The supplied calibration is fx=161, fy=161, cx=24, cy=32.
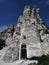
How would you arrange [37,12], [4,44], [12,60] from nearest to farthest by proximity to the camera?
[12,60] < [4,44] < [37,12]

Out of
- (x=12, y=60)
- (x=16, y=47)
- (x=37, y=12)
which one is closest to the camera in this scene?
(x=12, y=60)

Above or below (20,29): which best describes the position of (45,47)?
below

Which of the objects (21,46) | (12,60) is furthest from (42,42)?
(12,60)

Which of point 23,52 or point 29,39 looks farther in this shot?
point 29,39

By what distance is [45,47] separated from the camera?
35.5m

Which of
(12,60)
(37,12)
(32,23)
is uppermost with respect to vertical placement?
(37,12)

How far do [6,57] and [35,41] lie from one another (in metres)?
8.91

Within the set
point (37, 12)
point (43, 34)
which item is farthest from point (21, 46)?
point (37, 12)

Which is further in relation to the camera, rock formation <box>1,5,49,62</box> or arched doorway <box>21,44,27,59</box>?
arched doorway <box>21,44,27,59</box>

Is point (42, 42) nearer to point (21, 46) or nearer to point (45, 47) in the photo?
point (45, 47)

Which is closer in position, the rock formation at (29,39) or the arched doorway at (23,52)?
the rock formation at (29,39)

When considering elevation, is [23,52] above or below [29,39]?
below

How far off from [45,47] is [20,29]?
9.35 meters

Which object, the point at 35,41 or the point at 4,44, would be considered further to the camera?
the point at 4,44
